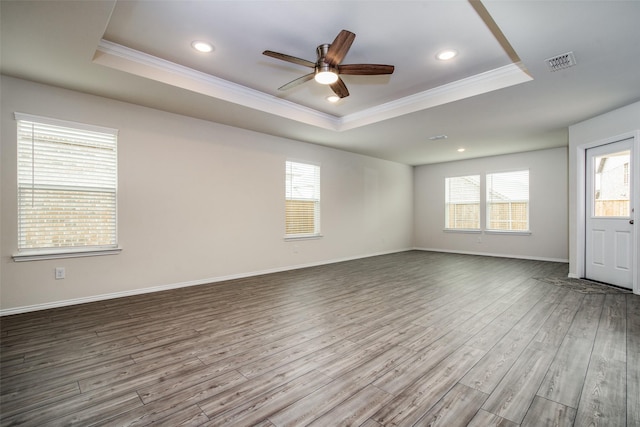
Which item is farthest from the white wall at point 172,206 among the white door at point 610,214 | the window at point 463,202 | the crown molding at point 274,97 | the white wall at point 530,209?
the white door at point 610,214

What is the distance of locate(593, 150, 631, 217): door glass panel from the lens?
4430mm

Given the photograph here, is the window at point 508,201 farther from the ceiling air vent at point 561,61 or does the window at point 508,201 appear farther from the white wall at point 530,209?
the ceiling air vent at point 561,61

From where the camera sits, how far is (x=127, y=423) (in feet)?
5.22

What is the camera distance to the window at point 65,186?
135 inches

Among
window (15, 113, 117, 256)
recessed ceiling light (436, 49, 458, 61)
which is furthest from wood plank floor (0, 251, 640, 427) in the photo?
recessed ceiling light (436, 49, 458, 61)

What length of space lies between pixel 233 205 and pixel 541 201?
275 inches

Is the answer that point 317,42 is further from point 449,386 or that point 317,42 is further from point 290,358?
point 449,386

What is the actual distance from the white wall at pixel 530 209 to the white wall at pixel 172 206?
12.0 ft

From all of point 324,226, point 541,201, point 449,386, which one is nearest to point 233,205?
point 324,226

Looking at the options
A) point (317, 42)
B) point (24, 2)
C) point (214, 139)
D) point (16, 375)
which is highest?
point (317, 42)

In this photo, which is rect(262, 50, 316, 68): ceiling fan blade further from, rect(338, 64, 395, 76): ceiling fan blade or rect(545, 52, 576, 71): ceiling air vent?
rect(545, 52, 576, 71): ceiling air vent

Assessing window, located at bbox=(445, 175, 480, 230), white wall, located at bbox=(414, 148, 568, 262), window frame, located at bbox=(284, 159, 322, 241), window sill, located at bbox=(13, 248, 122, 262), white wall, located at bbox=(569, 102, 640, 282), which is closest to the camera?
window sill, located at bbox=(13, 248, 122, 262)

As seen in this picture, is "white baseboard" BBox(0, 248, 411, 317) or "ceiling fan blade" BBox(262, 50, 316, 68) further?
"white baseboard" BBox(0, 248, 411, 317)

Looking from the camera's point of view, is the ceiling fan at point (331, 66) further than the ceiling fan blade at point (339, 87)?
No
